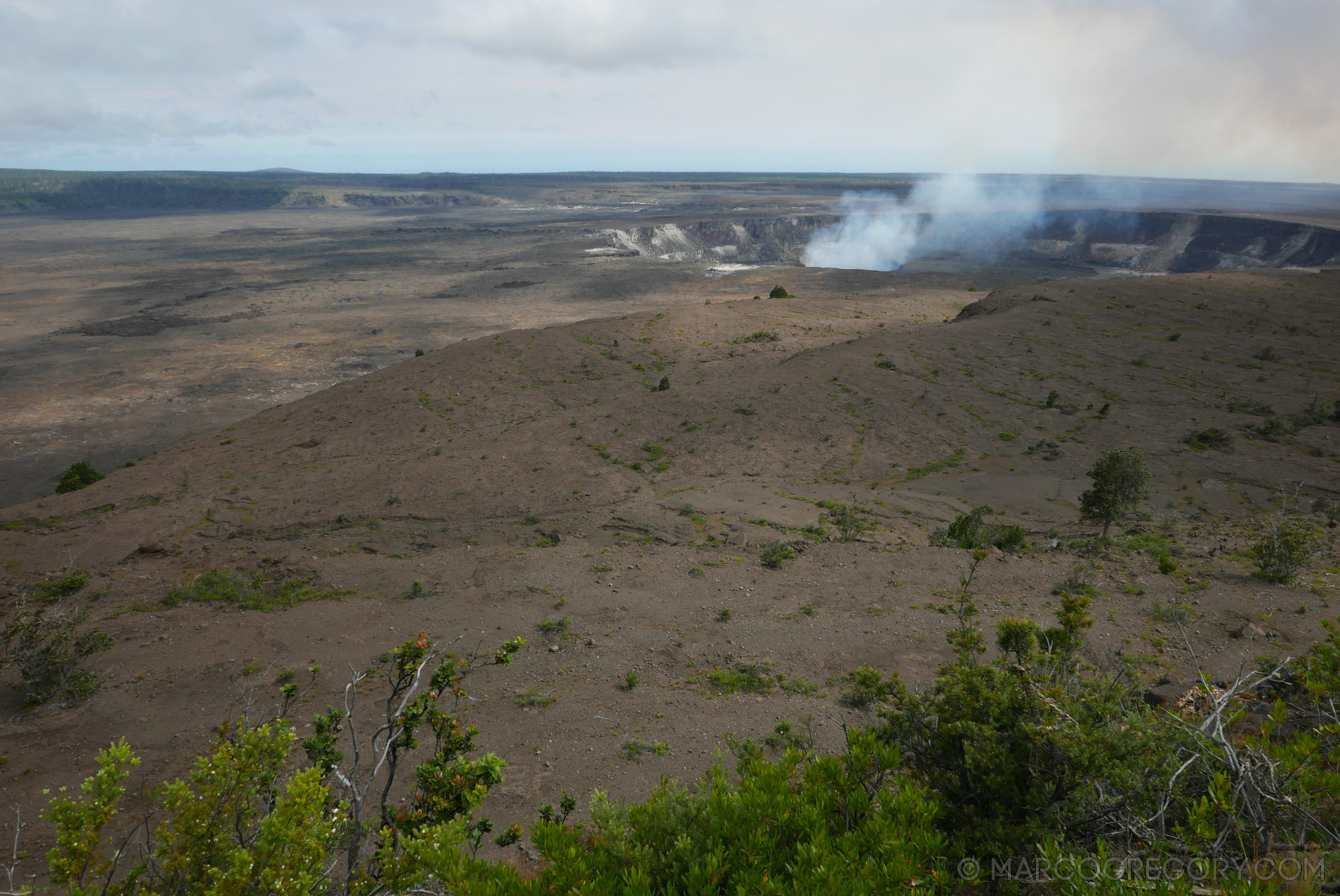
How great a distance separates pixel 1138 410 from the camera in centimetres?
2322

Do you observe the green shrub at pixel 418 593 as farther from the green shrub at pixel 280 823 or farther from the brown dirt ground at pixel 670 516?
the green shrub at pixel 280 823

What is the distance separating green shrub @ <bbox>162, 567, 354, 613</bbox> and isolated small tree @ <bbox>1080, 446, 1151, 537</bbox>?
1626cm

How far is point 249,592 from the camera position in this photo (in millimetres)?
12609

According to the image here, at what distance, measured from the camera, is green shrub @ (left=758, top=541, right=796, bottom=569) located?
13711 millimetres

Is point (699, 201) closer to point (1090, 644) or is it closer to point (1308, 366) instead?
point (1308, 366)

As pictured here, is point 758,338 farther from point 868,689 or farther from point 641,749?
point 868,689

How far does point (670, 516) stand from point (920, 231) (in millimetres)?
113458

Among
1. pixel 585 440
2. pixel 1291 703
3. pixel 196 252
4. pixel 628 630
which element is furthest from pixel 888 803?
pixel 196 252

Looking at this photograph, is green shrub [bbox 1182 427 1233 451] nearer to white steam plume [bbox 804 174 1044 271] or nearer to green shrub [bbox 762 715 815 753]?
green shrub [bbox 762 715 815 753]

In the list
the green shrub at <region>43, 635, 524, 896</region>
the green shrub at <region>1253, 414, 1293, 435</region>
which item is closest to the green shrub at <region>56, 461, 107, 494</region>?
the green shrub at <region>43, 635, 524, 896</region>

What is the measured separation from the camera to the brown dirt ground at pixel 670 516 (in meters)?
9.42

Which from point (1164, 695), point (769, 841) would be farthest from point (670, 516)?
point (769, 841)

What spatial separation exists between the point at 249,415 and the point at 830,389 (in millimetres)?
29854

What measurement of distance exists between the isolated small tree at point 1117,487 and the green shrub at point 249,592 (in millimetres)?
Result: 16258
